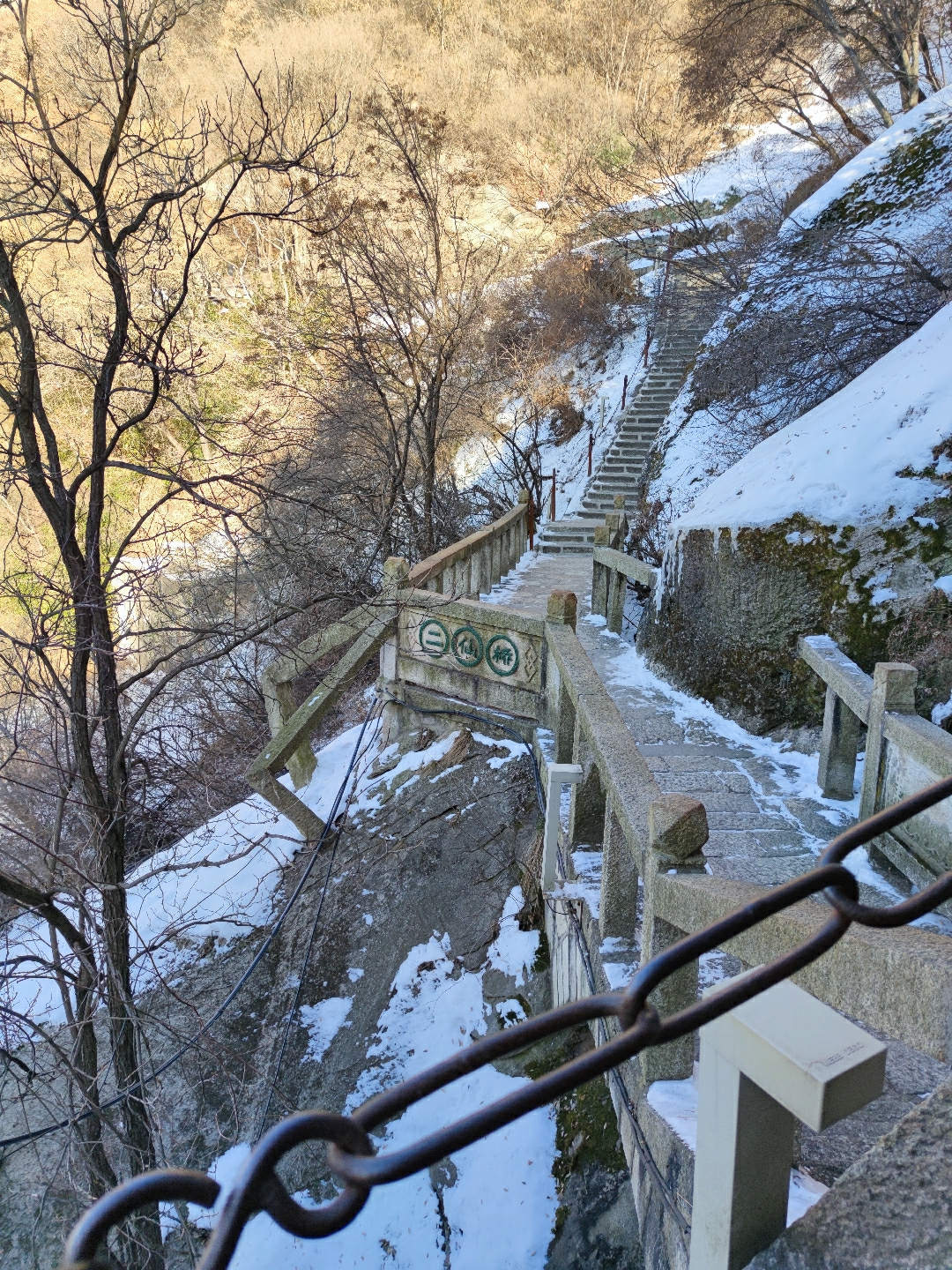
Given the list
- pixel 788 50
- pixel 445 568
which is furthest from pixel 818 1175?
pixel 788 50

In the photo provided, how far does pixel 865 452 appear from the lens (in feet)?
18.2

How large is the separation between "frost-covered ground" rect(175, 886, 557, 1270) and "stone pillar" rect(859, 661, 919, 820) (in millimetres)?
2450

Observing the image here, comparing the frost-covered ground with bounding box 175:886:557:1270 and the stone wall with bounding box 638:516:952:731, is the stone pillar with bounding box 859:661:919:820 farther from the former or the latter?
the frost-covered ground with bounding box 175:886:557:1270

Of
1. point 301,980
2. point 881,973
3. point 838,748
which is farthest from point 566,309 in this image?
point 881,973

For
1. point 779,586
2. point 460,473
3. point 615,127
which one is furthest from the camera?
point 615,127

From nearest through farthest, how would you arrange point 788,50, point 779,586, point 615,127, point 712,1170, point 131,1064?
point 712,1170 → point 131,1064 → point 779,586 → point 788,50 → point 615,127

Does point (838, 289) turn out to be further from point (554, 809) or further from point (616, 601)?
point (554, 809)

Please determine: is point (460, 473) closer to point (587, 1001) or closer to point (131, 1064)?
point (131, 1064)

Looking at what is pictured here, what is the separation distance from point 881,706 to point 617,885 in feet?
5.20

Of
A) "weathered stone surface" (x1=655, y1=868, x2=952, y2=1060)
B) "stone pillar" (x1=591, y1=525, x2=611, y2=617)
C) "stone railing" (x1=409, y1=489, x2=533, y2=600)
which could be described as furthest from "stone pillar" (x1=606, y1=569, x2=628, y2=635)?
"weathered stone surface" (x1=655, y1=868, x2=952, y2=1060)

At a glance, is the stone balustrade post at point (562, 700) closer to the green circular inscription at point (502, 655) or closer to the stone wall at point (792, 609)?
the green circular inscription at point (502, 655)

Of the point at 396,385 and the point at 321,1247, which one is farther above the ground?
the point at 396,385

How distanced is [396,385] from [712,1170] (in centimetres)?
1522

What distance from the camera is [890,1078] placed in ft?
7.87
